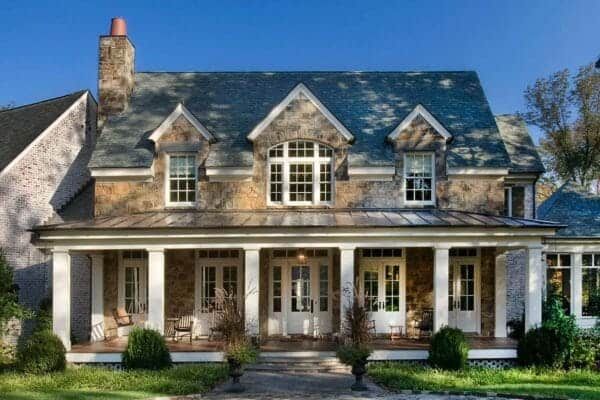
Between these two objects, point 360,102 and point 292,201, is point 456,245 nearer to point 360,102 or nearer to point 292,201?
point 292,201

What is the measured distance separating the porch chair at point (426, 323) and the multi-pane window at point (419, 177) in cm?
356

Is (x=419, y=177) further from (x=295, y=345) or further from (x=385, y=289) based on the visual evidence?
(x=295, y=345)

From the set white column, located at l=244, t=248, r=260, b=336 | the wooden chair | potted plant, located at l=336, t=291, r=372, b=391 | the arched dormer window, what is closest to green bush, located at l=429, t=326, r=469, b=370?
potted plant, located at l=336, t=291, r=372, b=391

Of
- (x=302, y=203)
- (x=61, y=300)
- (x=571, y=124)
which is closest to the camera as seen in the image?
(x=61, y=300)

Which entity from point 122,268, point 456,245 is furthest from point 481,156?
point 122,268

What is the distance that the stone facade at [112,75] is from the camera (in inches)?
853

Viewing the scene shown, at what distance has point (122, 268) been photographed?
2006cm

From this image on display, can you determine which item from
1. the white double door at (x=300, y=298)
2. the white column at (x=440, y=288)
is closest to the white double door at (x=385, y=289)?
the white double door at (x=300, y=298)

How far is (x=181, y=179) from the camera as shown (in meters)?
20.0

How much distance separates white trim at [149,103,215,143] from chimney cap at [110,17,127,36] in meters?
4.56

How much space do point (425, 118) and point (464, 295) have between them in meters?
5.97

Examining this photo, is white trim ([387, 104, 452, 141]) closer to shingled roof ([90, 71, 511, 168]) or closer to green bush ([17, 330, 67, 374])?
shingled roof ([90, 71, 511, 168])

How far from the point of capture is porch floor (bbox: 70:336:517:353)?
55.3 feet

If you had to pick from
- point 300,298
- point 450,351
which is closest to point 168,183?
point 300,298
